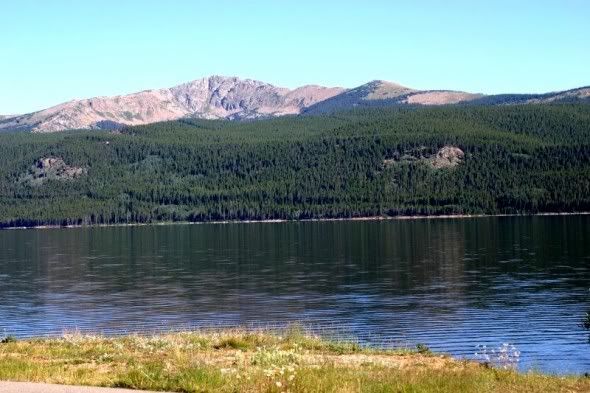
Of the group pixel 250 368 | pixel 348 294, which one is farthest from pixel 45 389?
pixel 348 294

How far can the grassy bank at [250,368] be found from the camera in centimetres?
2633

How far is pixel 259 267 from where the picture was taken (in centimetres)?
14288

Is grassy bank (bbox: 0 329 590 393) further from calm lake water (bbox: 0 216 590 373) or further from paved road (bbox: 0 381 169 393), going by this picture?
calm lake water (bbox: 0 216 590 373)

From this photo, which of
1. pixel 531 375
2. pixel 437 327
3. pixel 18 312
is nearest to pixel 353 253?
pixel 18 312

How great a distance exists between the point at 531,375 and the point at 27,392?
612 inches

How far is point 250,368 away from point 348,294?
71.5 metres

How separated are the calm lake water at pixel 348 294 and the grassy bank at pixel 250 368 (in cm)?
1762

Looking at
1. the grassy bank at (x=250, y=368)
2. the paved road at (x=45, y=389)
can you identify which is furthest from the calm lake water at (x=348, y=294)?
the paved road at (x=45, y=389)

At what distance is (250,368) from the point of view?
2900 centimetres

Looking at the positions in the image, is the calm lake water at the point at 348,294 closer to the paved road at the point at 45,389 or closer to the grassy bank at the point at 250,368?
the grassy bank at the point at 250,368

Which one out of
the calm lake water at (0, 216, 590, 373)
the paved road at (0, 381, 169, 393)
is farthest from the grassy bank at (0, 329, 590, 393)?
the calm lake water at (0, 216, 590, 373)

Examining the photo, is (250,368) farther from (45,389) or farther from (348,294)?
(348,294)

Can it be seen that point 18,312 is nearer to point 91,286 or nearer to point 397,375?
point 91,286

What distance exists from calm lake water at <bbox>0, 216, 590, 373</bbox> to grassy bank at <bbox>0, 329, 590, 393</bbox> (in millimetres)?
17624
